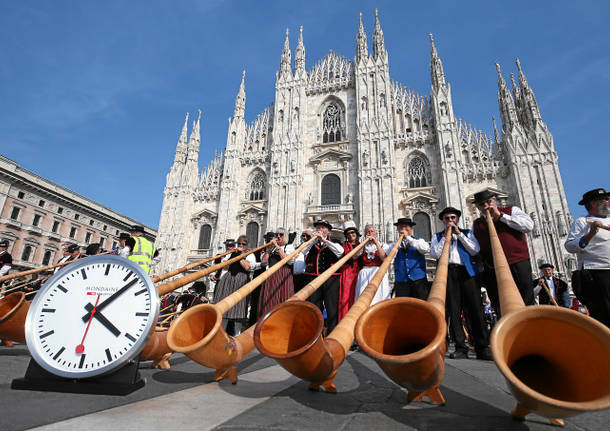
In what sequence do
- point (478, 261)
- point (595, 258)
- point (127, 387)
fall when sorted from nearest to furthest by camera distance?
point (127, 387), point (595, 258), point (478, 261)

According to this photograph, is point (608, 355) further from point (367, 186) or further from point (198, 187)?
point (198, 187)

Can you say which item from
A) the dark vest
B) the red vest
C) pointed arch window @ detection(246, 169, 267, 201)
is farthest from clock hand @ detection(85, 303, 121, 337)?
pointed arch window @ detection(246, 169, 267, 201)

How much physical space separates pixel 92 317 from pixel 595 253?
4.98 meters

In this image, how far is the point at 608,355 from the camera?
99cm

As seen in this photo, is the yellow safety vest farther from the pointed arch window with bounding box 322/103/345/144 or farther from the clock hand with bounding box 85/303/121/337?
the pointed arch window with bounding box 322/103/345/144

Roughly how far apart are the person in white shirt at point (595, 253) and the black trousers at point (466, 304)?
1236 mm

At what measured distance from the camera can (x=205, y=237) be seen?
838 inches

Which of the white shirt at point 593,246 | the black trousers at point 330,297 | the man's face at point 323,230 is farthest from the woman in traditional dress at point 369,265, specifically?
the white shirt at point 593,246

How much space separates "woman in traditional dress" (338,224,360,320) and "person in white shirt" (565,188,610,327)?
2.79 m

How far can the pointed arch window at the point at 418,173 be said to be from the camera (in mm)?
18116

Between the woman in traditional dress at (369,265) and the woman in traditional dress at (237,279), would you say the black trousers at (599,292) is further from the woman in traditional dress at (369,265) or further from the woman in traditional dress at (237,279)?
the woman in traditional dress at (237,279)

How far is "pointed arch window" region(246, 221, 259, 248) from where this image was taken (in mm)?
20062

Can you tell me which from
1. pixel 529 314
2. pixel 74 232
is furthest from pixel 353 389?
pixel 74 232

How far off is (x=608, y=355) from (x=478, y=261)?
10.4 ft
